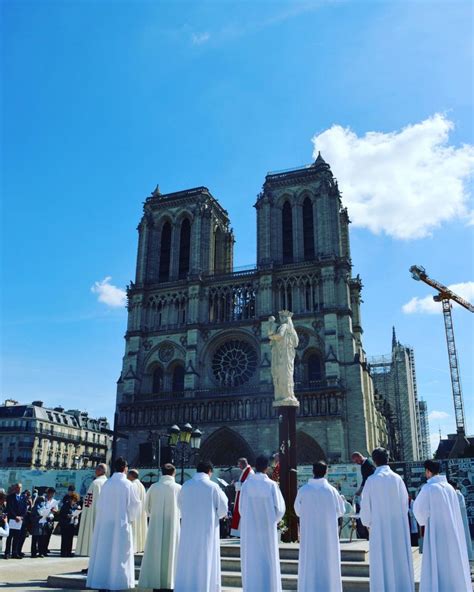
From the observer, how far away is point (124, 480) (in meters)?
7.91

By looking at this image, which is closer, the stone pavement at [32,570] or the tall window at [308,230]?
the stone pavement at [32,570]

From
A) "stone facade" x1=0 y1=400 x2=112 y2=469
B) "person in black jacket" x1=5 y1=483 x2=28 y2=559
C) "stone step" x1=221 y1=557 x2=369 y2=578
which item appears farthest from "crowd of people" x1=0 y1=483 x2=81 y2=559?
"stone facade" x1=0 y1=400 x2=112 y2=469

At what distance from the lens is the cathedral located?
Answer: 122 feet

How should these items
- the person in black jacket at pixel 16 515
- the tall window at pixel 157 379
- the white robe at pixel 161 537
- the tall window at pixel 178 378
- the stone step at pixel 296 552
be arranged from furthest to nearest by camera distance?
the tall window at pixel 157 379
the tall window at pixel 178 378
the person in black jacket at pixel 16 515
the stone step at pixel 296 552
the white robe at pixel 161 537

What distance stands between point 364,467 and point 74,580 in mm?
5460

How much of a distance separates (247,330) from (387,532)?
34434 mm

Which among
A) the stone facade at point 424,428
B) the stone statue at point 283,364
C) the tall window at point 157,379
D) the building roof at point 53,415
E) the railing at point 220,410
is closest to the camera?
the stone statue at point 283,364

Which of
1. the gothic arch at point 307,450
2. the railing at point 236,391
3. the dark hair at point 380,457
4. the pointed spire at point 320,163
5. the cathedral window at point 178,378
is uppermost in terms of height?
the pointed spire at point 320,163

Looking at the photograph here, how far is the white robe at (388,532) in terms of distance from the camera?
676cm

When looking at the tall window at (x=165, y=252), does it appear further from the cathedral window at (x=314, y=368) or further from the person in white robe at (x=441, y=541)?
the person in white robe at (x=441, y=541)

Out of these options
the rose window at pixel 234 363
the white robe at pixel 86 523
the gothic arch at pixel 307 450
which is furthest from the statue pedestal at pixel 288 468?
the rose window at pixel 234 363

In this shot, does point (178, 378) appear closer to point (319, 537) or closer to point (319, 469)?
point (319, 469)

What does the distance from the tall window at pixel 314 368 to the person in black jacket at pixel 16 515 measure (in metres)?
28.1

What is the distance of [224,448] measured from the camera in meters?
39.7
